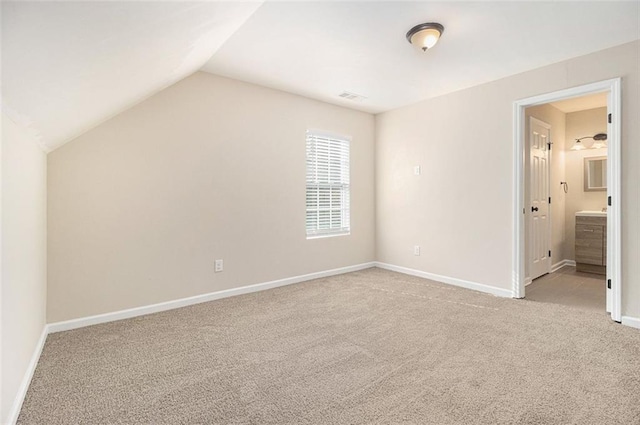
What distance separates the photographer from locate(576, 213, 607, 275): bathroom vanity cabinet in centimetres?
456

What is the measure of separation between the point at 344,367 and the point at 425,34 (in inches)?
99.5

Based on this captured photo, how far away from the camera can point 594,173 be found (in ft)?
16.5

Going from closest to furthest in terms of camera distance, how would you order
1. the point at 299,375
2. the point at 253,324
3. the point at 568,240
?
the point at 299,375 < the point at 253,324 < the point at 568,240

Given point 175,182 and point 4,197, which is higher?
point 175,182

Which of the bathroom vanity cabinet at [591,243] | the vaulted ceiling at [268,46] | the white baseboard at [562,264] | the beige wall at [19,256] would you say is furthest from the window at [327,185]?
the bathroom vanity cabinet at [591,243]

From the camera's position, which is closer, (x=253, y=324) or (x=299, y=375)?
(x=299, y=375)

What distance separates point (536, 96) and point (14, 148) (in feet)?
14.3

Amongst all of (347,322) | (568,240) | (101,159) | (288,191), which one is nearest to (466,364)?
(347,322)

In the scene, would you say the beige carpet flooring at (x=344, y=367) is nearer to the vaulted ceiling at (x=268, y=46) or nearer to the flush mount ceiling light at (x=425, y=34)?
the vaulted ceiling at (x=268, y=46)

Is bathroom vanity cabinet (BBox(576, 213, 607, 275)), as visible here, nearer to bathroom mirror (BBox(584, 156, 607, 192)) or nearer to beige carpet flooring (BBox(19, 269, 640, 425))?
bathroom mirror (BBox(584, 156, 607, 192))

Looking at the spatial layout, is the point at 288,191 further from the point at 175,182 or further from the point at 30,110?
the point at 30,110

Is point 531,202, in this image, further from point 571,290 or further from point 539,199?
point 571,290

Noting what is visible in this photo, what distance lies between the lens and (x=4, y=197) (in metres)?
1.51

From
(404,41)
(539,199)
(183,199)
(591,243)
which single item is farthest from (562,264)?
(183,199)
